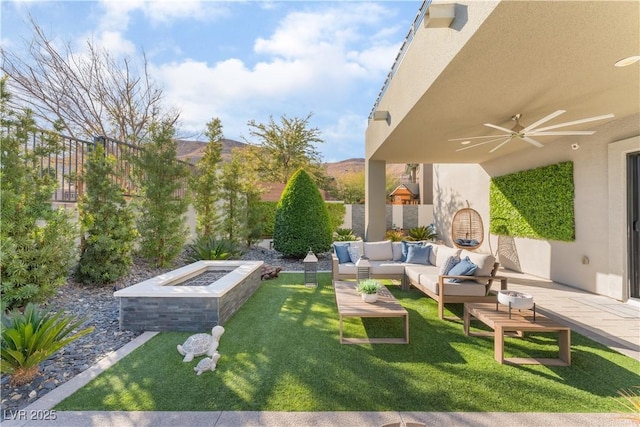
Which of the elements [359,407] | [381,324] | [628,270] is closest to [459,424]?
[359,407]

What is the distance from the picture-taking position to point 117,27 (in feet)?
30.5

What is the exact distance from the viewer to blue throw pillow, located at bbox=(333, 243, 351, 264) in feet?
21.1

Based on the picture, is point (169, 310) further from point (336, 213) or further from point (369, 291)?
point (336, 213)

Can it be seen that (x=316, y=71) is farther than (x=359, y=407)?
Yes

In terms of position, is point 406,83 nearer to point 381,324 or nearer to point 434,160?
point 381,324

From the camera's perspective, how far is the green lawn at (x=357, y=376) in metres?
2.43

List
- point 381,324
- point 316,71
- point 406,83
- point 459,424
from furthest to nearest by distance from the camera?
point 316,71
point 406,83
point 381,324
point 459,424

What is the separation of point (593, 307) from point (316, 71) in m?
7.96

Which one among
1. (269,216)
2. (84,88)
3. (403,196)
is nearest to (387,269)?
(269,216)

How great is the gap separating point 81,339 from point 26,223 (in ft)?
5.77

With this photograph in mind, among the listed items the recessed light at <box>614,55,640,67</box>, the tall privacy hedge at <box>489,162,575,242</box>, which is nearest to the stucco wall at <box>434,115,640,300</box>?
the tall privacy hedge at <box>489,162,575,242</box>

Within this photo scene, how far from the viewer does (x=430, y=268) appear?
5832 millimetres

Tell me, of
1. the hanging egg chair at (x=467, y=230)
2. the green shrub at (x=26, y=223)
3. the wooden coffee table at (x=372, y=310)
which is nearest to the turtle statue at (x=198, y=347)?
the wooden coffee table at (x=372, y=310)

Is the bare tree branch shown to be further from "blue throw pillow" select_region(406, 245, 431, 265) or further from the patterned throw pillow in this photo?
"blue throw pillow" select_region(406, 245, 431, 265)
